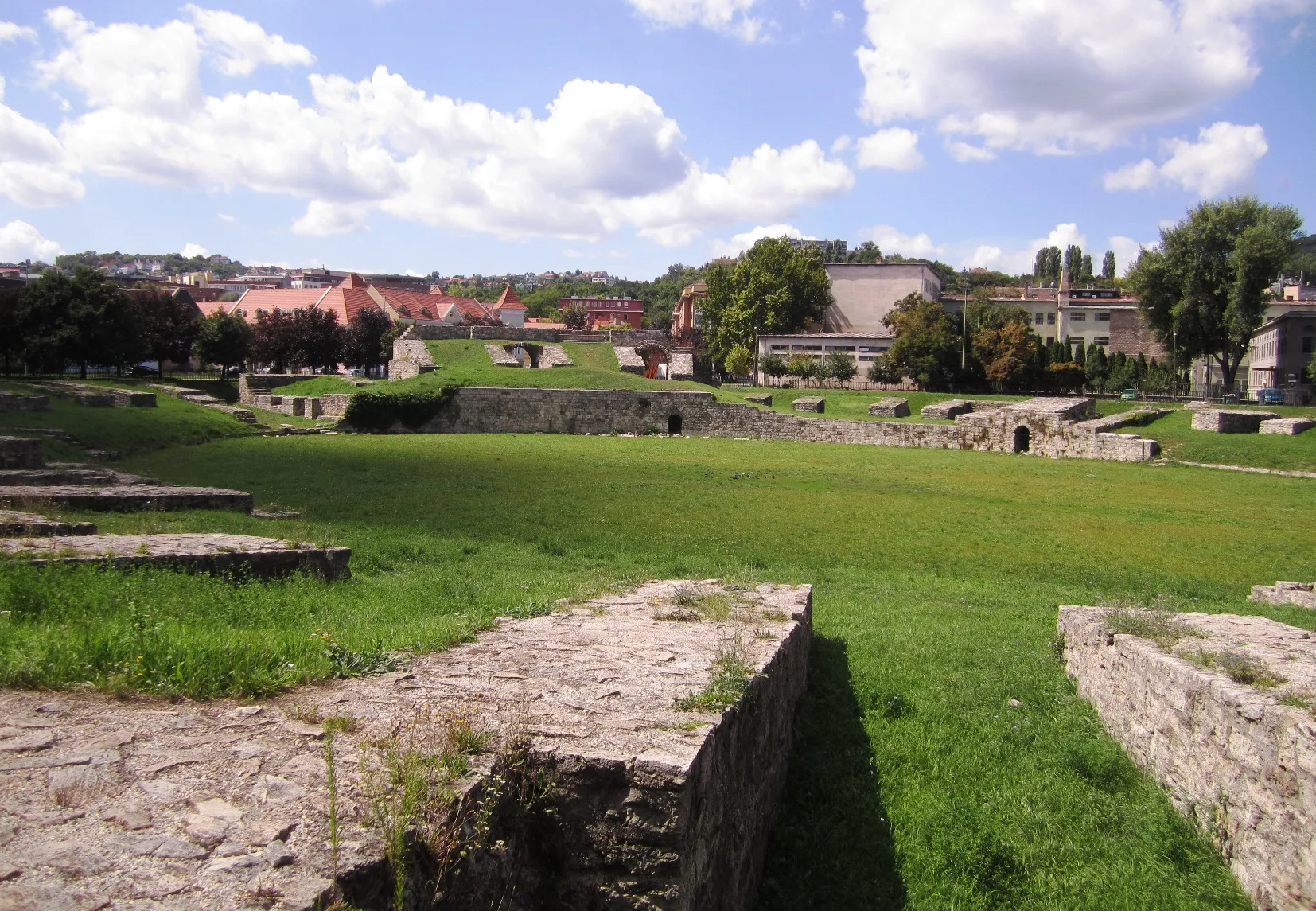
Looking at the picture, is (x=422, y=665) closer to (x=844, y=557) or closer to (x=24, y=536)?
(x=24, y=536)

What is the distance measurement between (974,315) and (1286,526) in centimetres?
4448

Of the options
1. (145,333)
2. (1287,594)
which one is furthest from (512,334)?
(1287,594)

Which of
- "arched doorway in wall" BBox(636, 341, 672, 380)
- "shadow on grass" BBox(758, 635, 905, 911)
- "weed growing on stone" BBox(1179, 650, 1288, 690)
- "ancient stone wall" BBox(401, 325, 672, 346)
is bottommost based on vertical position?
"shadow on grass" BBox(758, 635, 905, 911)

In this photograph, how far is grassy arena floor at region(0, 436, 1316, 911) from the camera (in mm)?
4289

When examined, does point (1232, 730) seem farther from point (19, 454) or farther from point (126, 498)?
point (19, 454)

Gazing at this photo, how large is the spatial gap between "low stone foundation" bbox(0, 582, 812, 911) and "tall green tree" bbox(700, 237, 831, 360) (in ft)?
193

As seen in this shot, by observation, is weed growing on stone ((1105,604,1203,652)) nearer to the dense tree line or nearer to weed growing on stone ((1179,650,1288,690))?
weed growing on stone ((1179,650,1288,690))

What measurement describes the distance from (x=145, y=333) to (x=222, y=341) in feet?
13.9

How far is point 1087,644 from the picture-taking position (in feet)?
21.0

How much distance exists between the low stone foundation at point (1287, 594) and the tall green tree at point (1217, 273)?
3392 centimetres

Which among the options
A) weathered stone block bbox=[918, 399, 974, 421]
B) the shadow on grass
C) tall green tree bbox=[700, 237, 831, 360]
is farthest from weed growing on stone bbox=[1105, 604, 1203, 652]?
tall green tree bbox=[700, 237, 831, 360]

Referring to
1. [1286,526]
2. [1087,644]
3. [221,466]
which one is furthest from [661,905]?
[221,466]

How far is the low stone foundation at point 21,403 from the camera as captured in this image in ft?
73.2

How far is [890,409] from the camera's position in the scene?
119ft
